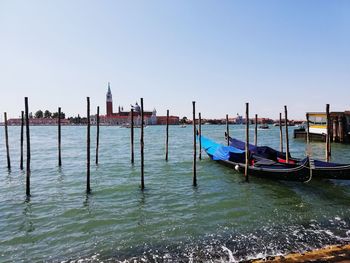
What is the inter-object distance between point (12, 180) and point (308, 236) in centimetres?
1358

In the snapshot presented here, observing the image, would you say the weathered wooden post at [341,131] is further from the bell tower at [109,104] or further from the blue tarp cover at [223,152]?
the bell tower at [109,104]

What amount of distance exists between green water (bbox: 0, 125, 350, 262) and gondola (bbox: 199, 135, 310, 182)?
0.44 m

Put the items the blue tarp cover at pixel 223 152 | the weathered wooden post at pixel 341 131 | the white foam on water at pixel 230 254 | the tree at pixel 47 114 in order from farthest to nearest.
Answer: the tree at pixel 47 114, the weathered wooden post at pixel 341 131, the blue tarp cover at pixel 223 152, the white foam on water at pixel 230 254

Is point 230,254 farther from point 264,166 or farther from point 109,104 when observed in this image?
point 109,104

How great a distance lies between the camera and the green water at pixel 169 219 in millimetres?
7363

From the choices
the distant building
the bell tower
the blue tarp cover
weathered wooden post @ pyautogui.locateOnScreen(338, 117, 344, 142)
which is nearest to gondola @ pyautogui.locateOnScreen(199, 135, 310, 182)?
the blue tarp cover

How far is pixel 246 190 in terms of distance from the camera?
1299 cm

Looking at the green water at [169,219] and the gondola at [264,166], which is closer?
the green water at [169,219]

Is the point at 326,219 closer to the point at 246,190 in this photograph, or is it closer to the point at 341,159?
the point at 246,190

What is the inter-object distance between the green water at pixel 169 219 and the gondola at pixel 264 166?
44 cm

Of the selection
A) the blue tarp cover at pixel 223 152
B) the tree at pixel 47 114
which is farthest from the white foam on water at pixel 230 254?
the tree at pixel 47 114

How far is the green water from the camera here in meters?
7.36

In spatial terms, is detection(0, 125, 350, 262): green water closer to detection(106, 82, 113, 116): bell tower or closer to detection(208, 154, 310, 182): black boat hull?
detection(208, 154, 310, 182): black boat hull

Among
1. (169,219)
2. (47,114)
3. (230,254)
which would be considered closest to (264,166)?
(169,219)
